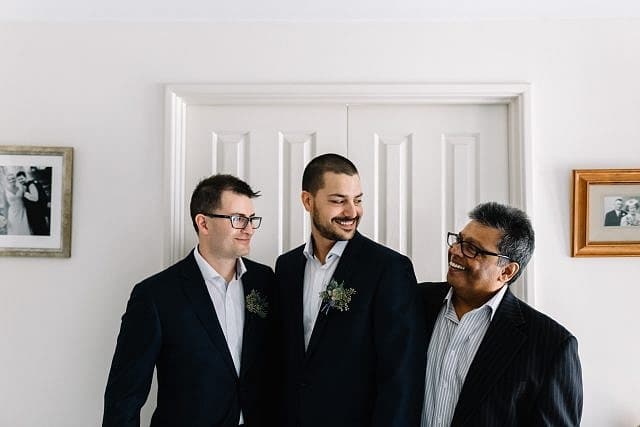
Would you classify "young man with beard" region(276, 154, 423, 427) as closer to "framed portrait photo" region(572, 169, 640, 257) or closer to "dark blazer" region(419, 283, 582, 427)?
"dark blazer" region(419, 283, 582, 427)

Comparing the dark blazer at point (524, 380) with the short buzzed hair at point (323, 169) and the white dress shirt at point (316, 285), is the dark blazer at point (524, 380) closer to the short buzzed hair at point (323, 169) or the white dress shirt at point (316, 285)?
the white dress shirt at point (316, 285)

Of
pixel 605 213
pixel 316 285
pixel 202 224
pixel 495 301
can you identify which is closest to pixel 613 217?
pixel 605 213

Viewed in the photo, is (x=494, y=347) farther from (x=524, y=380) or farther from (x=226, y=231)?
(x=226, y=231)

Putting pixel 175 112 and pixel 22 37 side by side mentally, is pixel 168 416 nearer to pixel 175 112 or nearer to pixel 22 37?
pixel 175 112

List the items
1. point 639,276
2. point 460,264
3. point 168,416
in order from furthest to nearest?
1. point 639,276
2. point 168,416
3. point 460,264

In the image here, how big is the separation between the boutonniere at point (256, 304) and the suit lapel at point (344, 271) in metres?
0.26

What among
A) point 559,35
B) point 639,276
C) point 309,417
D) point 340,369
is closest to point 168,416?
point 309,417

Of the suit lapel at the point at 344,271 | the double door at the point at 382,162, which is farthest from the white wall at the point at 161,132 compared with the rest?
the suit lapel at the point at 344,271

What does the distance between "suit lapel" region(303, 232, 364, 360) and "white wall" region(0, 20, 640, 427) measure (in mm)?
833

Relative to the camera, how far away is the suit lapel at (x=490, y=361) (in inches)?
72.1

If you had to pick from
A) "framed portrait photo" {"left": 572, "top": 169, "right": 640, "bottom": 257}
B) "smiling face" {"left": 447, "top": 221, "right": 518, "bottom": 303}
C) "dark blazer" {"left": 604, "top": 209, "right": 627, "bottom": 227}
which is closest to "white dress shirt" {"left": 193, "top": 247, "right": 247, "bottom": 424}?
"smiling face" {"left": 447, "top": 221, "right": 518, "bottom": 303}

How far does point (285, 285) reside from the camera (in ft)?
7.39

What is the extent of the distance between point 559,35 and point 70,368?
2.60m

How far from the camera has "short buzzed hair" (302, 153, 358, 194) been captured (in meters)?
2.11
